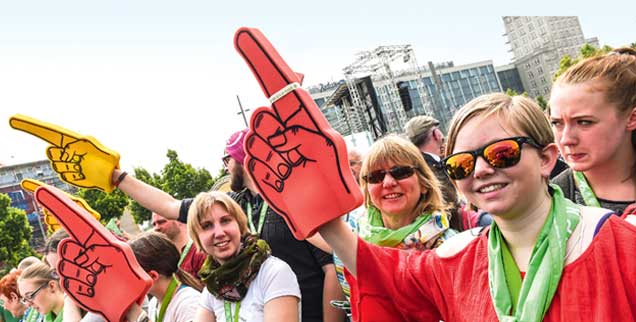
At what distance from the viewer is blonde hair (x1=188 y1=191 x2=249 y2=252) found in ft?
8.77

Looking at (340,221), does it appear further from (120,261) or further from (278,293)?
(120,261)

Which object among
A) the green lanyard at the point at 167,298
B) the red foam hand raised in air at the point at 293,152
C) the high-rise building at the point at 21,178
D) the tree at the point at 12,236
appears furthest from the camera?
the high-rise building at the point at 21,178

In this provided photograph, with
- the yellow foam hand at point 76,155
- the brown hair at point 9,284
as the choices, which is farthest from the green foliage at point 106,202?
the yellow foam hand at point 76,155

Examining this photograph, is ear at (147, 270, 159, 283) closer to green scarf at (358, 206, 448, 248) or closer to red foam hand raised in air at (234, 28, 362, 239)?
green scarf at (358, 206, 448, 248)

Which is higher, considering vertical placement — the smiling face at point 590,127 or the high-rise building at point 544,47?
the high-rise building at point 544,47

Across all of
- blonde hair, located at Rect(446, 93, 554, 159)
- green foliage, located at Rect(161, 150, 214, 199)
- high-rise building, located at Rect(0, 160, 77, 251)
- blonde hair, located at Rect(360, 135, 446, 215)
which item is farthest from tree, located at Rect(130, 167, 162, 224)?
high-rise building, located at Rect(0, 160, 77, 251)

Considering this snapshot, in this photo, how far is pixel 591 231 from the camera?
3.93 ft

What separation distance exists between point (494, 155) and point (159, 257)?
7.23ft

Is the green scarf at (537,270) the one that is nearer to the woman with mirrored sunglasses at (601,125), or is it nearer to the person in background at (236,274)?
the woman with mirrored sunglasses at (601,125)

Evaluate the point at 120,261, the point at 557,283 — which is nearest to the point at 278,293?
the point at 120,261

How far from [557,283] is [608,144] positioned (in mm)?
697

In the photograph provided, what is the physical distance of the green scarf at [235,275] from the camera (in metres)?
2.48

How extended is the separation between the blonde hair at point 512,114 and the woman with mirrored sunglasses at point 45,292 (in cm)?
337

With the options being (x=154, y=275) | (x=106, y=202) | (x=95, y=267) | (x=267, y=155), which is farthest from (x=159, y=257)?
(x=106, y=202)
